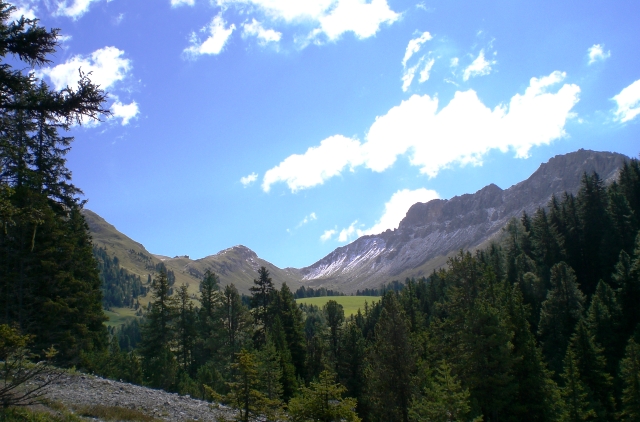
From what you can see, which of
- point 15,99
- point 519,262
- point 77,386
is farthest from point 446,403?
point 519,262

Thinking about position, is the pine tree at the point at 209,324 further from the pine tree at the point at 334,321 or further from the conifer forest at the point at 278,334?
the pine tree at the point at 334,321

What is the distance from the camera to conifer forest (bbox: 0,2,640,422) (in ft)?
53.8

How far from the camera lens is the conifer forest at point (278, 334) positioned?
53.8 feet

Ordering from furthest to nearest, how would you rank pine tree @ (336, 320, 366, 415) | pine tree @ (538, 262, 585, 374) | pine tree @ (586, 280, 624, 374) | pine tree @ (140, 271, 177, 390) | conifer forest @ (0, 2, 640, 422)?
pine tree @ (538, 262, 585, 374) → pine tree @ (586, 280, 624, 374) → pine tree @ (336, 320, 366, 415) → pine tree @ (140, 271, 177, 390) → conifer forest @ (0, 2, 640, 422)

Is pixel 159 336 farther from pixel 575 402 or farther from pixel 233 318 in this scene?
pixel 575 402

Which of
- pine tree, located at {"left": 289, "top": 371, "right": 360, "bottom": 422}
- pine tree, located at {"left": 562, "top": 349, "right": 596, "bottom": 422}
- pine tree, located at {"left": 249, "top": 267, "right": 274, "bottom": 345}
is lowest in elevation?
pine tree, located at {"left": 562, "top": 349, "right": 596, "bottom": 422}

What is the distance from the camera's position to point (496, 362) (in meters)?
28.2

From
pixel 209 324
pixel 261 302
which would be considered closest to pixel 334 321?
pixel 261 302

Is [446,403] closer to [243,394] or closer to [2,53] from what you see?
[243,394]

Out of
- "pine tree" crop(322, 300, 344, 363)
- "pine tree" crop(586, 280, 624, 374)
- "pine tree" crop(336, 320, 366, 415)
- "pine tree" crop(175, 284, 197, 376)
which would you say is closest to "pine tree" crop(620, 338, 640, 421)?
"pine tree" crop(586, 280, 624, 374)

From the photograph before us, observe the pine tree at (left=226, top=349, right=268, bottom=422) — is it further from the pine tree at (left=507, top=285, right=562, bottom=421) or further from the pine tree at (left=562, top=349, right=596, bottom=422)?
the pine tree at (left=562, top=349, right=596, bottom=422)

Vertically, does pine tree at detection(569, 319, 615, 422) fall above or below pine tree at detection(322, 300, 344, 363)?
below

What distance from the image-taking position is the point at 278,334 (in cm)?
4178

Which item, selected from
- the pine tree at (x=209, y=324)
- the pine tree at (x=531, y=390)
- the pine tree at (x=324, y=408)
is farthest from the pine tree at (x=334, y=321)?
the pine tree at (x=324, y=408)
